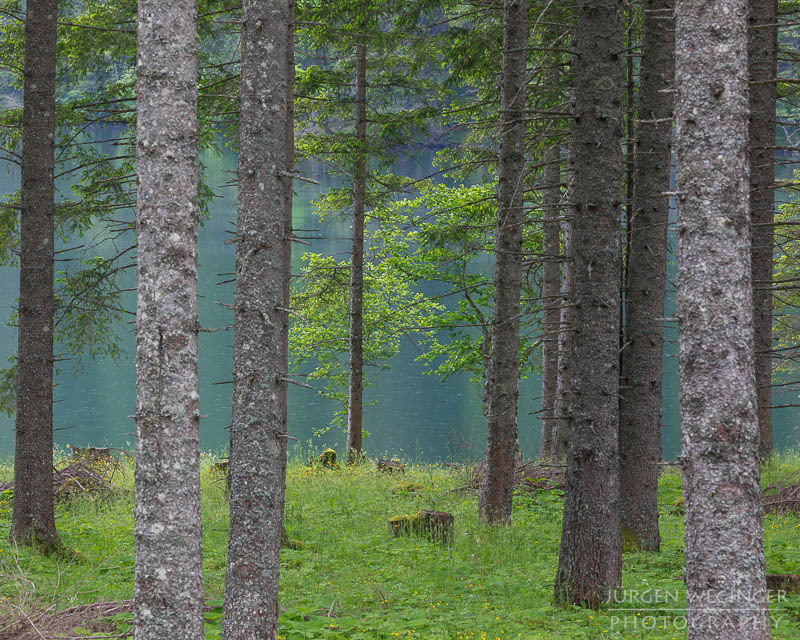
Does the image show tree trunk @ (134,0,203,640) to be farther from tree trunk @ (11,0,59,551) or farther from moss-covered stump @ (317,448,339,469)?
moss-covered stump @ (317,448,339,469)

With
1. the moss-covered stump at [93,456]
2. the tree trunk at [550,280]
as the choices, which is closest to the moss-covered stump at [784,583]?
the tree trunk at [550,280]

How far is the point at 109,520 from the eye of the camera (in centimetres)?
988

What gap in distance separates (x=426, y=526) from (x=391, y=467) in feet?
18.3

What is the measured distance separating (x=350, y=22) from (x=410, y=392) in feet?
83.8

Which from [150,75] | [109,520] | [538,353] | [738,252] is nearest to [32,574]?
[109,520]

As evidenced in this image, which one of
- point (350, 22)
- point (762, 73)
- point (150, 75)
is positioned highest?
point (350, 22)

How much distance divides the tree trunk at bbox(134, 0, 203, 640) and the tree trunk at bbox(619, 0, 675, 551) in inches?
199

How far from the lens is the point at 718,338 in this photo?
4000 millimetres

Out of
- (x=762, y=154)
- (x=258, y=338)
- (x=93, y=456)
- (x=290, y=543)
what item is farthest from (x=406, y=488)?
(x=762, y=154)

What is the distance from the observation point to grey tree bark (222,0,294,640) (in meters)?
5.26

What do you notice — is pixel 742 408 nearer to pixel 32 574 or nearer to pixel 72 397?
pixel 32 574

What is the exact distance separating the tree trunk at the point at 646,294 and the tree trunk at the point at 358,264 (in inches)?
273

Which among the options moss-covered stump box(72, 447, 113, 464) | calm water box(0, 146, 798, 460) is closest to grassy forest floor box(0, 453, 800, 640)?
moss-covered stump box(72, 447, 113, 464)

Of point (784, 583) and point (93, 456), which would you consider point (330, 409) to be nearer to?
point (93, 456)
